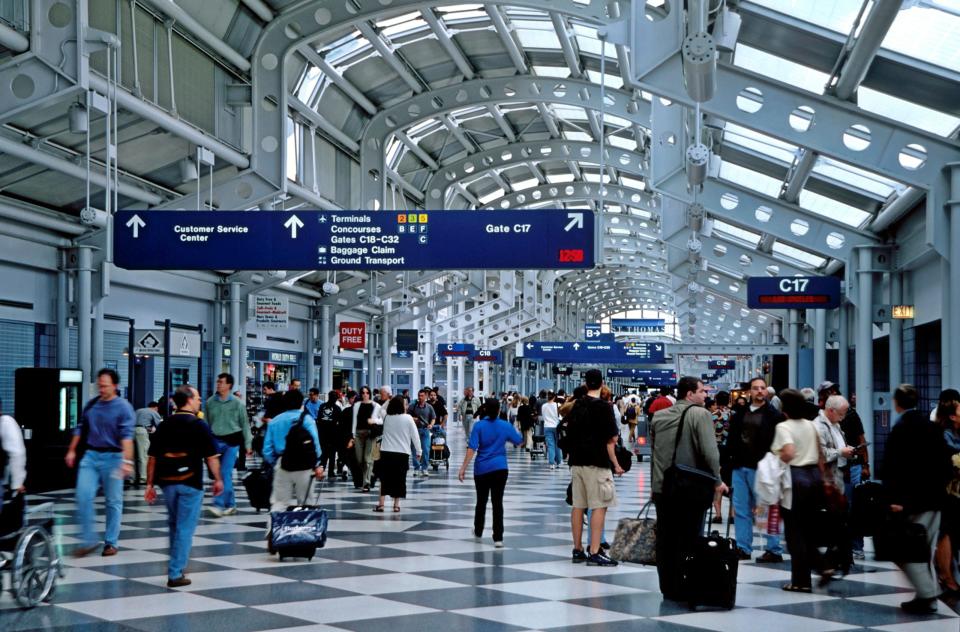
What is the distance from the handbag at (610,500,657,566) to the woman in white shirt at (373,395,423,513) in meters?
4.92

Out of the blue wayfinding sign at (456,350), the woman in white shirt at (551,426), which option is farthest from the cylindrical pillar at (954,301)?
the blue wayfinding sign at (456,350)

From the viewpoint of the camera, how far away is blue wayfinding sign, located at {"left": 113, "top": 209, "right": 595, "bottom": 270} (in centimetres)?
1708

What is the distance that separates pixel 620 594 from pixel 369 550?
3344mm

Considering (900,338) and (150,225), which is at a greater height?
(150,225)

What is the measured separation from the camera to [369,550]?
11.2 metres

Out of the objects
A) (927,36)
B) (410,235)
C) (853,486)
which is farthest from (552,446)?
(853,486)

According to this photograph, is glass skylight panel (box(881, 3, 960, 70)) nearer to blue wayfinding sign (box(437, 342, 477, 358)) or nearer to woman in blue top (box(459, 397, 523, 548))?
woman in blue top (box(459, 397, 523, 548))

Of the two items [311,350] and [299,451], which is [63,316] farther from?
[311,350]

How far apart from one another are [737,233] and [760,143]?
Result: 10308mm

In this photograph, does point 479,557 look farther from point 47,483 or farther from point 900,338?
point 900,338

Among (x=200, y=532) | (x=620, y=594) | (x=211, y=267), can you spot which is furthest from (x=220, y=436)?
(x=620, y=594)

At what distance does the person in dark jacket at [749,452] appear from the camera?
10.2 m

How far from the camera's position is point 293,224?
17.6 metres

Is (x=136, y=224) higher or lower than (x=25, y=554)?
higher
